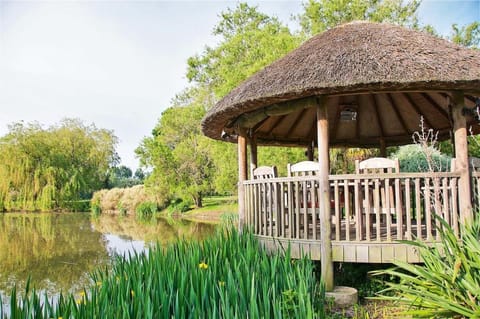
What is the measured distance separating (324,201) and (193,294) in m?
2.49

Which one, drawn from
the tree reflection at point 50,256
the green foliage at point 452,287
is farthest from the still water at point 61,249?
the green foliage at point 452,287

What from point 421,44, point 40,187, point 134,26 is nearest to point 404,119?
point 421,44

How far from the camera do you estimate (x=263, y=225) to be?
614 centimetres

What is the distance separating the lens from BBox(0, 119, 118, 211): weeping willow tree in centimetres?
2467

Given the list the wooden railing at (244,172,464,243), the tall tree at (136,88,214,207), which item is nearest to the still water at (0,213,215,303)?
the wooden railing at (244,172,464,243)

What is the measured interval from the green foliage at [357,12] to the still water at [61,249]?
9.12m

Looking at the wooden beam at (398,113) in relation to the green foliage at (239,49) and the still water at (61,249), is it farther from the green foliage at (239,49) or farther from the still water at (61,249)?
the green foliage at (239,49)

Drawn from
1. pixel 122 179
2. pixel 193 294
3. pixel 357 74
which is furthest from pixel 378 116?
pixel 122 179

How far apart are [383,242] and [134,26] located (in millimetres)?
8793

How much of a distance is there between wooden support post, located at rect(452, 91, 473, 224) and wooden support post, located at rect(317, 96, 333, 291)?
5.03 ft

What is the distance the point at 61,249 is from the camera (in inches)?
498

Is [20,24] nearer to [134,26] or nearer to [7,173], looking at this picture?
[134,26]

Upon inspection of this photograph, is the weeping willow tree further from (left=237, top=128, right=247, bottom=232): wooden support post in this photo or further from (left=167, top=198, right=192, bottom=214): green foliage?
(left=237, top=128, right=247, bottom=232): wooden support post

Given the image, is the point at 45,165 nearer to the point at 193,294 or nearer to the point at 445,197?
the point at 445,197
